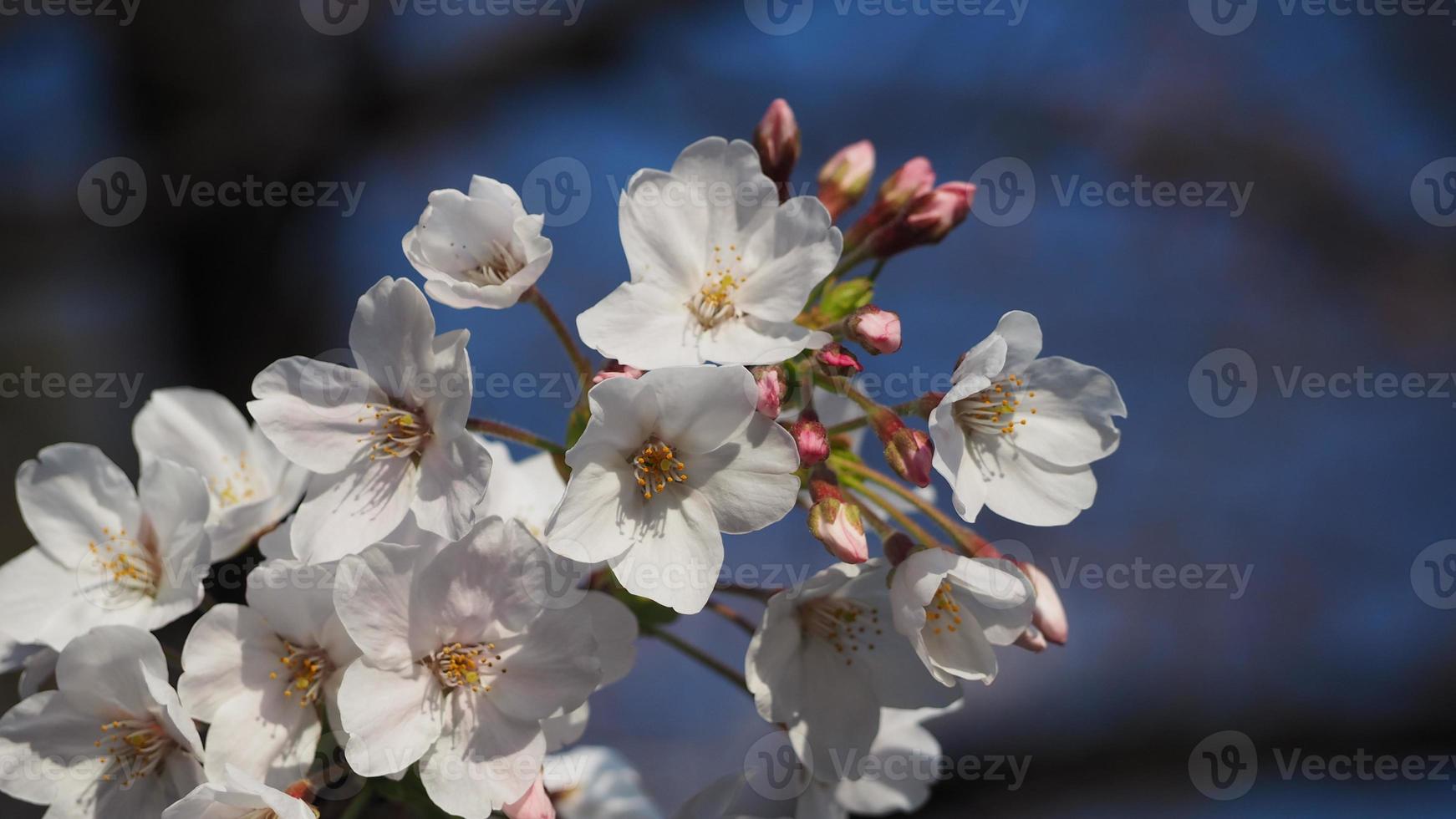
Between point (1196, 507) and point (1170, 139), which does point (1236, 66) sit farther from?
point (1196, 507)

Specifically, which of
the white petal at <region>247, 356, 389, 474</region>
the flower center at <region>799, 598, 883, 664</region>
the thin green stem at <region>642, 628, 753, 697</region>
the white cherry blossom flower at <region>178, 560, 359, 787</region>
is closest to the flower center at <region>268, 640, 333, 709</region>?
the white cherry blossom flower at <region>178, 560, 359, 787</region>

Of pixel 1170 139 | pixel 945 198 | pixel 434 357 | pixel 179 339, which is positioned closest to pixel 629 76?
pixel 179 339

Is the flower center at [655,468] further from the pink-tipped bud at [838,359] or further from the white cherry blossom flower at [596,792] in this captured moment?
the white cherry blossom flower at [596,792]

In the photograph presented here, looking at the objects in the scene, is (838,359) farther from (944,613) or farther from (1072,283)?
(1072,283)

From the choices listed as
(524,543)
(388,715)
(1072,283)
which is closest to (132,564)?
(388,715)

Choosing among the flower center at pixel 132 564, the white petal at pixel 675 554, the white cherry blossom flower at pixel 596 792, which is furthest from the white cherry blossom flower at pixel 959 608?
the flower center at pixel 132 564

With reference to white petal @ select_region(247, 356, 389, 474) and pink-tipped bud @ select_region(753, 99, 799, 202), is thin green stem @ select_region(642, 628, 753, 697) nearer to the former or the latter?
white petal @ select_region(247, 356, 389, 474)

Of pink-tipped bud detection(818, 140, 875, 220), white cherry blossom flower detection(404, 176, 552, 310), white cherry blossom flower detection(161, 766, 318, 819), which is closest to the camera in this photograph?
white cherry blossom flower detection(161, 766, 318, 819)
